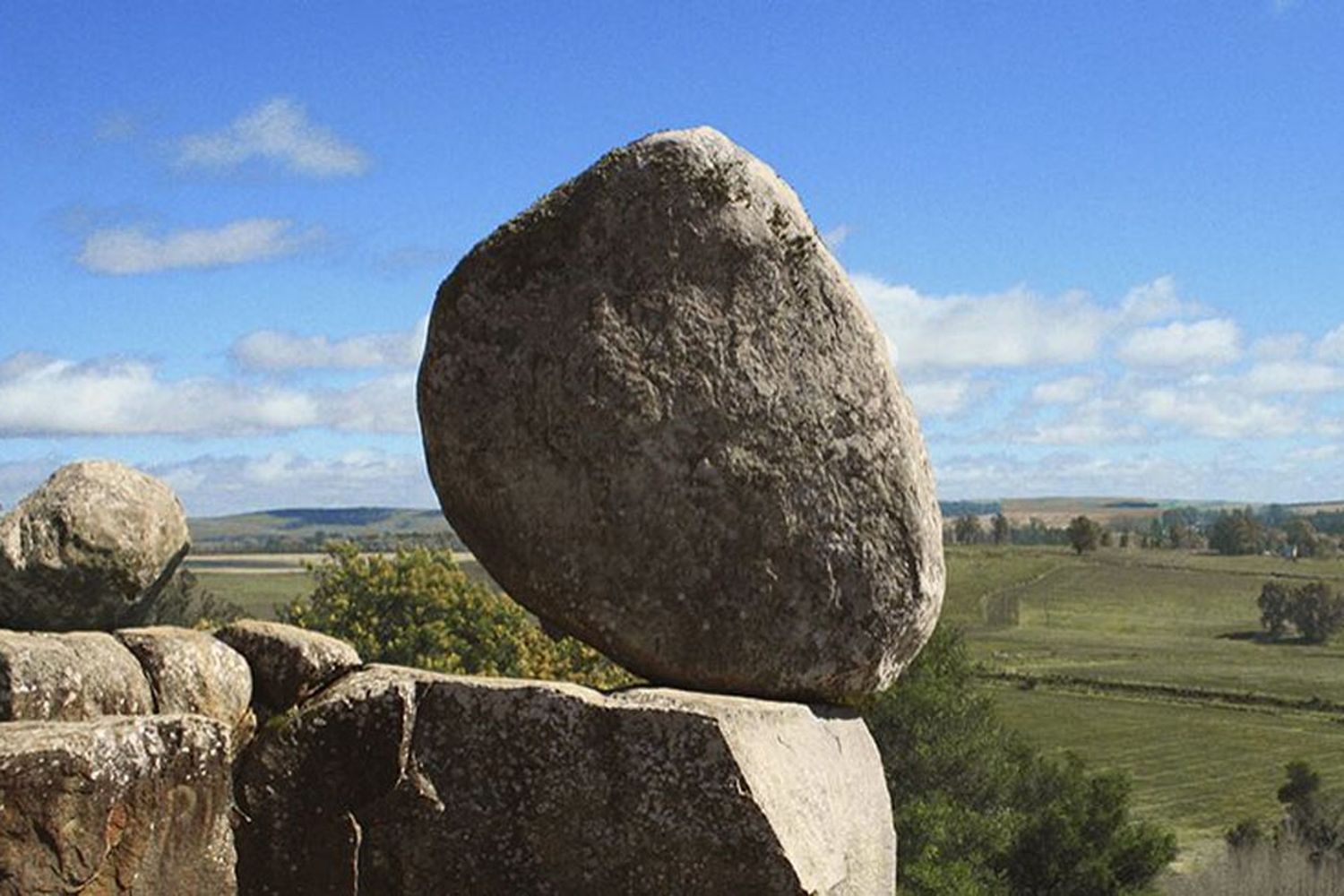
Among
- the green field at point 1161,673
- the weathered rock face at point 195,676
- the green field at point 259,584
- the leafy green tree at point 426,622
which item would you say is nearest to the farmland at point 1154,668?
the green field at point 1161,673

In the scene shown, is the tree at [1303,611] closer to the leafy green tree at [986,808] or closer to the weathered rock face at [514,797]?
the leafy green tree at [986,808]

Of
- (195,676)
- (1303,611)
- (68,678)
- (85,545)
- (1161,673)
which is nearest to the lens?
(68,678)

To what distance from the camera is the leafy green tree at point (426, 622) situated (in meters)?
36.9

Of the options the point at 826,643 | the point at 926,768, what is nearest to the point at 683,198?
the point at 826,643

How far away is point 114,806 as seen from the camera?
8453 mm

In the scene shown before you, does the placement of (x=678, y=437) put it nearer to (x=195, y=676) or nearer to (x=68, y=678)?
(x=195, y=676)

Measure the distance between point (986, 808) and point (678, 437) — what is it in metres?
49.8

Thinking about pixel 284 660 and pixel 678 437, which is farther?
pixel 678 437

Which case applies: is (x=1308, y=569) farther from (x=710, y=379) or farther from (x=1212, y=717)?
(x=710, y=379)

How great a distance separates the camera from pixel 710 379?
1091 cm

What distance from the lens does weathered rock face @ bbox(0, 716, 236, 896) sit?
320 inches

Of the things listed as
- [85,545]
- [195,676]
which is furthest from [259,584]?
[195,676]

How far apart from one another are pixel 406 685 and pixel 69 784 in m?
2.13

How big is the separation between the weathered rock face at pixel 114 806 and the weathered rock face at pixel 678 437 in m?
2.57
